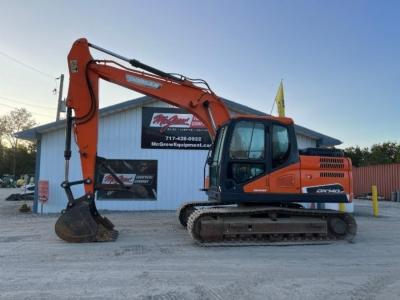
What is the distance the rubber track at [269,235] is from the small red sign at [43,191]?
9.01 metres

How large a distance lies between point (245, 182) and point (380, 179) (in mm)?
28809

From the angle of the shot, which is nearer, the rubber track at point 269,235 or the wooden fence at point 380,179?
the rubber track at point 269,235

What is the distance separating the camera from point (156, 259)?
748cm

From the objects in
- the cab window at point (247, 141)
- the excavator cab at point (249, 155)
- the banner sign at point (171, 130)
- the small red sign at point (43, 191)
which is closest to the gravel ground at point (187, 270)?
the excavator cab at point (249, 155)

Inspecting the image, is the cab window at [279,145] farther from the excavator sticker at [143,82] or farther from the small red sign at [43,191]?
the small red sign at [43,191]

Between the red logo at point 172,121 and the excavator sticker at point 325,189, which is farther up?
the red logo at point 172,121

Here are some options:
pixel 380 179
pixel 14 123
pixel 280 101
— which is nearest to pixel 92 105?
pixel 280 101

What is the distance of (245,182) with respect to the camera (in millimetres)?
9320

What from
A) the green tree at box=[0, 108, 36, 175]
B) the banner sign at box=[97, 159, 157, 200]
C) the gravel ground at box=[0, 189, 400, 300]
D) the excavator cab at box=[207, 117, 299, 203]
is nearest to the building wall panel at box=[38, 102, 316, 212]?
the banner sign at box=[97, 159, 157, 200]

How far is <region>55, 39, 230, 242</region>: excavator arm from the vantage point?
9.05 meters

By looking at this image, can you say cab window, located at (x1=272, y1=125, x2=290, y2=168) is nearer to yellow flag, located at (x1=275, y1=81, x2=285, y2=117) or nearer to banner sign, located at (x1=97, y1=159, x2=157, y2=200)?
yellow flag, located at (x1=275, y1=81, x2=285, y2=117)

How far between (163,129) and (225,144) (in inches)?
323

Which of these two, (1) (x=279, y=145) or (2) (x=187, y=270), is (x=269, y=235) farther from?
(2) (x=187, y=270)

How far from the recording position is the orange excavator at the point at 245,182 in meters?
9.05
